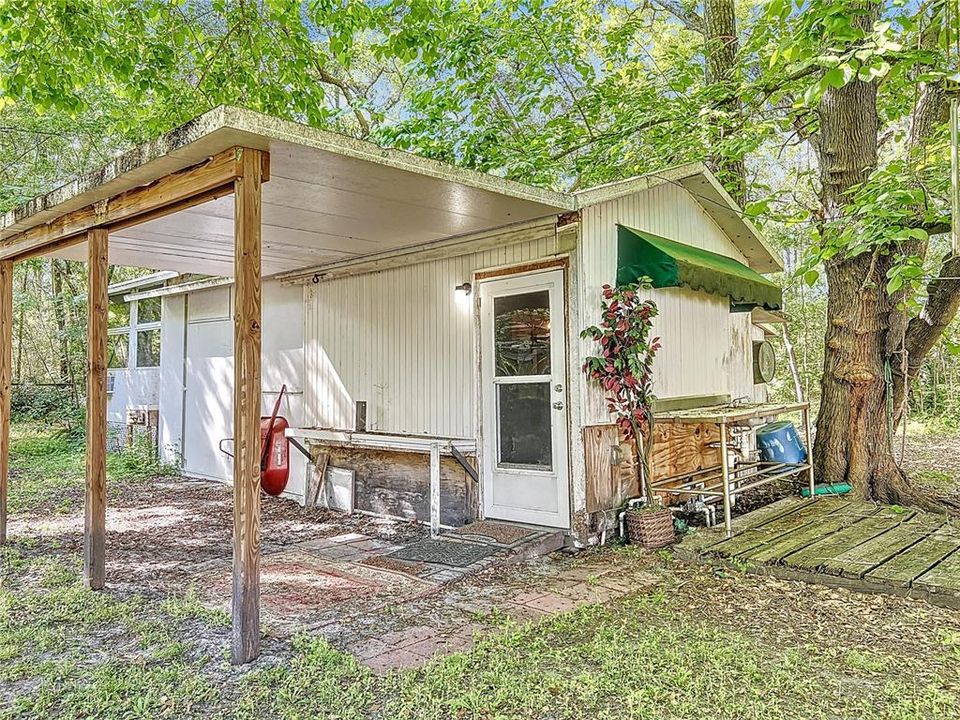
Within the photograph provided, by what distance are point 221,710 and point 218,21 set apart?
9747 millimetres

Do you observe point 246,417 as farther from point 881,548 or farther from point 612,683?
point 881,548

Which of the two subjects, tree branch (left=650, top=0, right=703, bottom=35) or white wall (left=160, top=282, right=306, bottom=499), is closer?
white wall (left=160, top=282, right=306, bottom=499)

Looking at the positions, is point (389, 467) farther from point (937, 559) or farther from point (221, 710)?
point (937, 559)

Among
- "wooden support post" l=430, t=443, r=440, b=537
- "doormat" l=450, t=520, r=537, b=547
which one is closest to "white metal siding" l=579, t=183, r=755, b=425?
"doormat" l=450, t=520, r=537, b=547

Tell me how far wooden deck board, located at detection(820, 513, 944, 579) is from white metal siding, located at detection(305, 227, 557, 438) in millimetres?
2759

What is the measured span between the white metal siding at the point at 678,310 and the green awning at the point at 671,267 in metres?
0.09

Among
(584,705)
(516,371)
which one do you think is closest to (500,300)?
(516,371)

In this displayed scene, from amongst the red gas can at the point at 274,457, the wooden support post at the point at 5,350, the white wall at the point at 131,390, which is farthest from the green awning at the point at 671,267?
the white wall at the point at 131,390

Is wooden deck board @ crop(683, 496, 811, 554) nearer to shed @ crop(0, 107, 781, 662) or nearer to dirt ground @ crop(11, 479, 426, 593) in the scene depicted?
shed @ crop(0, 107, 781, 662)

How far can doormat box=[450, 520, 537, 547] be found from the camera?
4809 mm

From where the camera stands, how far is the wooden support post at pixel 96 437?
13.7 ft

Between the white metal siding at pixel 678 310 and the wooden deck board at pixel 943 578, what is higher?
the white metal siding at pixel 678 310

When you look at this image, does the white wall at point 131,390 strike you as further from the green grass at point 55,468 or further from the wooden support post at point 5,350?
the wooden support post at point 5,350

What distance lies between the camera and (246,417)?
310 cm
